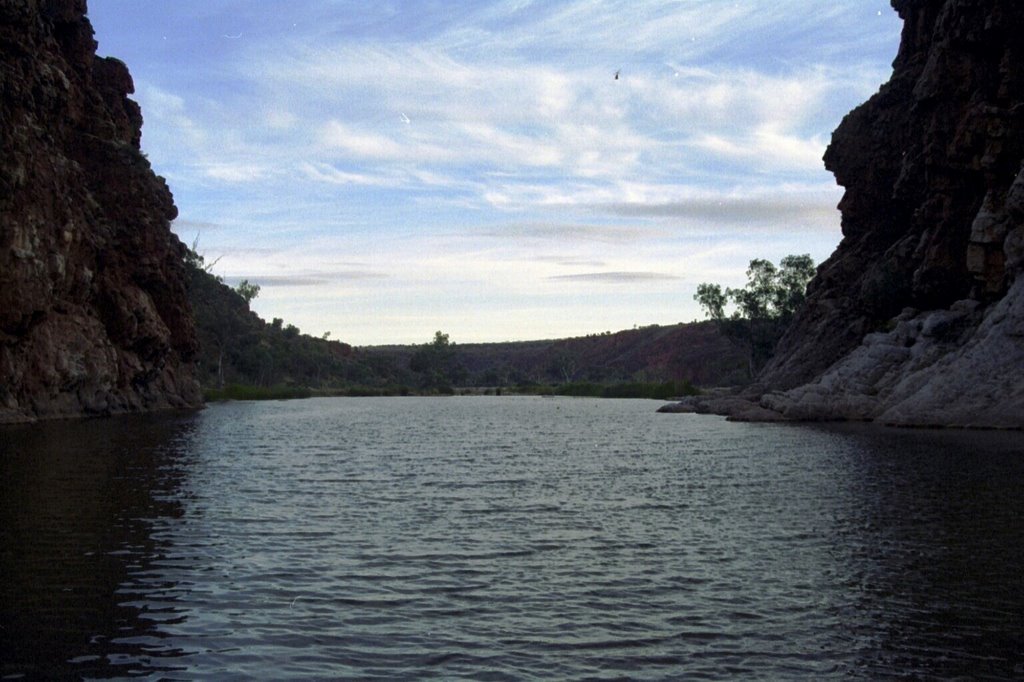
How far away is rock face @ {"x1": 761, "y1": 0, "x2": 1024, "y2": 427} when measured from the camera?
5841 cm

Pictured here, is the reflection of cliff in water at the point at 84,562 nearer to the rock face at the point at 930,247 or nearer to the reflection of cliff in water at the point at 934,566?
the reflection of cliff in water at the point at 934,566

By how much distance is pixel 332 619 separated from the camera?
1595 centimetres

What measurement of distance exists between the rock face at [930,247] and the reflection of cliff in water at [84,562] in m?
48.5

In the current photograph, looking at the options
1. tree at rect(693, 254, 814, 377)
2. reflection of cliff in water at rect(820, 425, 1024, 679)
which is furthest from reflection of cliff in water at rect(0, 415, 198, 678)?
tree at rect(693, 254, 814, 377)

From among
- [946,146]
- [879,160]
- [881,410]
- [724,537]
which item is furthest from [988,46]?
[724,537]

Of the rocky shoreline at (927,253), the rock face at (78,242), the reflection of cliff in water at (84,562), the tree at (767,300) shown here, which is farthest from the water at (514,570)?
the tree at (767,300)

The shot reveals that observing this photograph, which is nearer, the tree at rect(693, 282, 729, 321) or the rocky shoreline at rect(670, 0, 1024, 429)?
the rocky shoreline at rect(670, 0, 1024, 429)

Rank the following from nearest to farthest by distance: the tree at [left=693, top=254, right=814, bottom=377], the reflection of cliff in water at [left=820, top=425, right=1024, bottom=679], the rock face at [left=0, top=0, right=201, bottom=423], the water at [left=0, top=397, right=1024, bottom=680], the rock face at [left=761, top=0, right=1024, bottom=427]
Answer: the water at [left=0, top=397, right=1024, bottom=680]
the reflection of cliff in water at [left=820, top=425, right=1024, bottom=679]
the rock face at [left=761, top=0, right=1024, bottom=427]
the rock face at [left=0, top=0, right=201, bottom=423]
the tree at [left=693, top=254, right=814, bottom=377]

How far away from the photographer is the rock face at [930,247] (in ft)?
192

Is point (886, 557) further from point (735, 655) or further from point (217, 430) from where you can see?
point (217, 430)

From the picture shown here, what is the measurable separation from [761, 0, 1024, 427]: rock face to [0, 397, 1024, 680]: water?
21.1 m

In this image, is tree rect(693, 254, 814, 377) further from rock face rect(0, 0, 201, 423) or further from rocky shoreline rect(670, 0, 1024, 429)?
rock face rect(0, 0, 201, 423)

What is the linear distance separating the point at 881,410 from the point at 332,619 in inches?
2375

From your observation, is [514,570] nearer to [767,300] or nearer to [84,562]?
[84,562]
